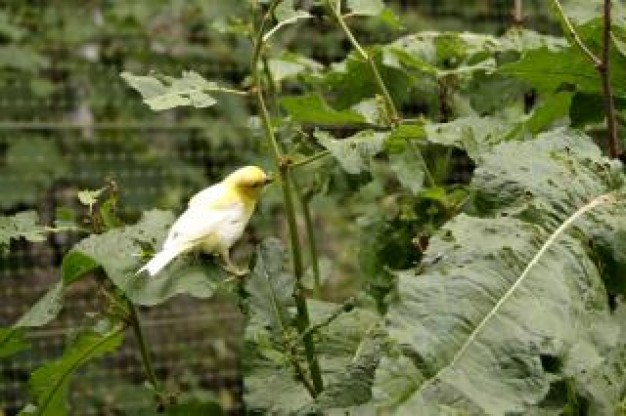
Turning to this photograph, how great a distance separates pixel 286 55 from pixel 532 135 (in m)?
0.46

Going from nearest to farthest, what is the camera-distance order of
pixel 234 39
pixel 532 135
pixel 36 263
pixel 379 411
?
pixel 379 411 < pixel 532 135 < pixel 36 263 < pixel 234 39

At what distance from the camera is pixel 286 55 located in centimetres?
147

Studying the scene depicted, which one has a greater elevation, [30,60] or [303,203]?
[303,203]

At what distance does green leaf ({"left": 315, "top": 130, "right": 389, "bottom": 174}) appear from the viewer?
98 centimetres

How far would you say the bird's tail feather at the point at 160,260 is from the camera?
891 millimetres

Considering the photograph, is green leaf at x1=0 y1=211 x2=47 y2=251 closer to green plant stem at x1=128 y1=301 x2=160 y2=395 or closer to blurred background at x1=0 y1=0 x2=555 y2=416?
green plant stem at x1=128 y1=301 x2=160 y2=395

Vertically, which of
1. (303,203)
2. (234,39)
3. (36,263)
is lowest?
(36,263)

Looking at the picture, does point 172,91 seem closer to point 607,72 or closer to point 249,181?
point 249,181

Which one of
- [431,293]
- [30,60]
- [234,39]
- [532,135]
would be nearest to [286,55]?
[532,135]

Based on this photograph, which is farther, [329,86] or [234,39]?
[234,39]

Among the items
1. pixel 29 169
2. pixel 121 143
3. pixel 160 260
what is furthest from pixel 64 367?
pixel 121 143

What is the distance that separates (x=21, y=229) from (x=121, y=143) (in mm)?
1801

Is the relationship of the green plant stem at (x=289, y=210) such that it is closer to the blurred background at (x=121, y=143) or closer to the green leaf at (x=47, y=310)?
the green leaf at (x=47, y=310)

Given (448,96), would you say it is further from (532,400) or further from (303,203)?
(532,400)
